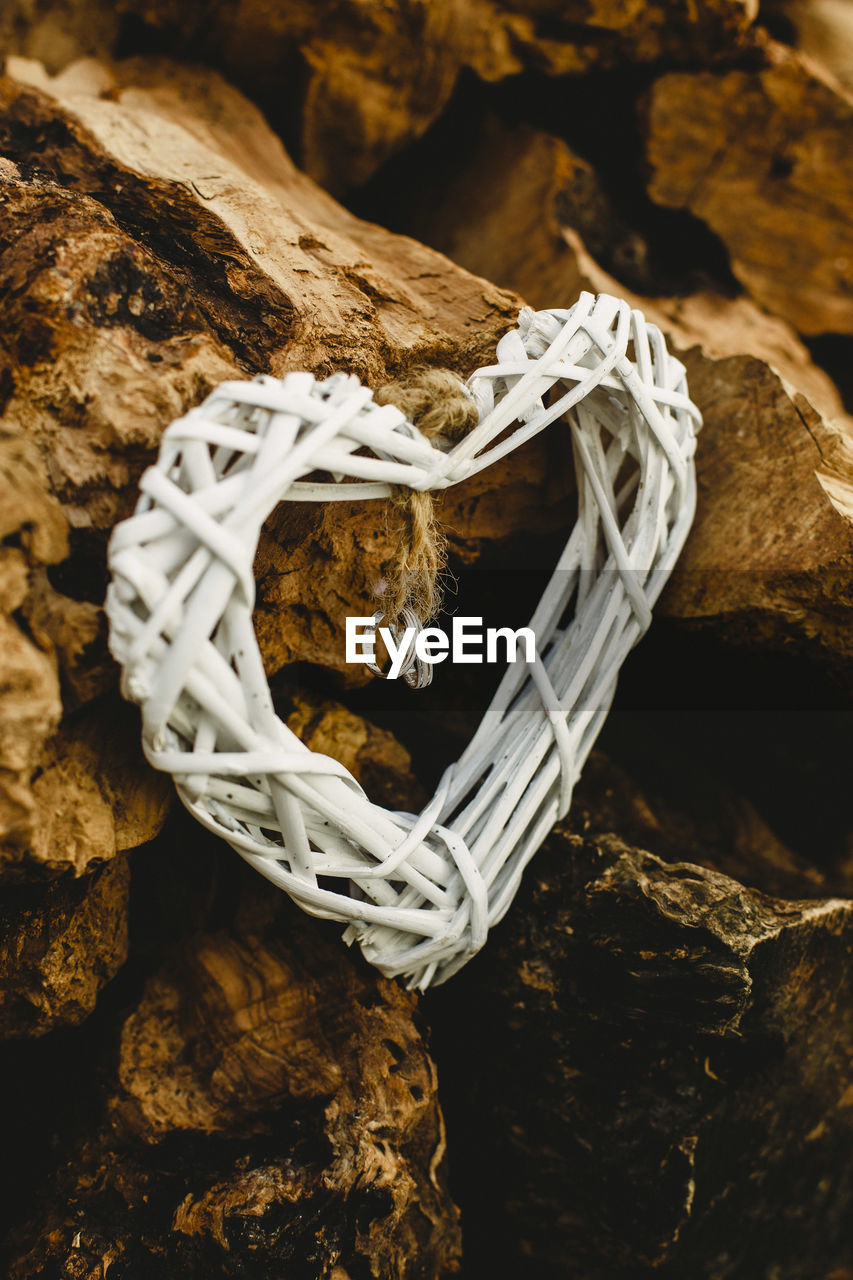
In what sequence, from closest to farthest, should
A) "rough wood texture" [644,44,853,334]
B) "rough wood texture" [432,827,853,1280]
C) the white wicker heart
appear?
1. the white wicker heart
2. "rough wood texture" [432,827,853,1280]
3. "rough wood texture" [644,44,853,334]

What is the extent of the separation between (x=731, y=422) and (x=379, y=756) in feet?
1.85

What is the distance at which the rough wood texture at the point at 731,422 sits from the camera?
2.56ft

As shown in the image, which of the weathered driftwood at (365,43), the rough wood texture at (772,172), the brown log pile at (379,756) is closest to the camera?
the brown log pile at (379,756)

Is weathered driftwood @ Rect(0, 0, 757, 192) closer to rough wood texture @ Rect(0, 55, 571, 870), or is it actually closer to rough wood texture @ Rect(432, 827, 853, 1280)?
rough wood texture @ Rect(0, 55, 571, 870)

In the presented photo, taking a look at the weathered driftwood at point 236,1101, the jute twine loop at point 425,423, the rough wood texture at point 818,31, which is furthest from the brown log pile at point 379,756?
the rough wood texture at point 818,31

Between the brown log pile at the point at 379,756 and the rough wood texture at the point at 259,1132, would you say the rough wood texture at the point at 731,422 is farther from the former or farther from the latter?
the rough wood texture at the point at 259,1132

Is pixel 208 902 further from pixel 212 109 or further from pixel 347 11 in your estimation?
pixel 347 11

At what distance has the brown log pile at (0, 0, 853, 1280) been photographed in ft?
2.00

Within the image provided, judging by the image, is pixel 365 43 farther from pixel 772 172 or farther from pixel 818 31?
pixel 818 31

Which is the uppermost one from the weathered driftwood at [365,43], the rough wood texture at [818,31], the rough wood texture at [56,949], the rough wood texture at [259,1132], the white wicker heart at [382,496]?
the rough wood texture at [818,31]

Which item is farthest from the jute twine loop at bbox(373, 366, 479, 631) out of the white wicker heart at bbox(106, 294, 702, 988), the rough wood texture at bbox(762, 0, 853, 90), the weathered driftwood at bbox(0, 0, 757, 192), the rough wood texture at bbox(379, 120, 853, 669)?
the rough wood texture at bbox(762, 0, 853, 90)

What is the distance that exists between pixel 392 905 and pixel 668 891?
0.28 m

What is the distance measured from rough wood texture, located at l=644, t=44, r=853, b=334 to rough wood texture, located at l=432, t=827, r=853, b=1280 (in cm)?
100

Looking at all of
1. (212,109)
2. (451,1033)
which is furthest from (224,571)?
(212,109)
